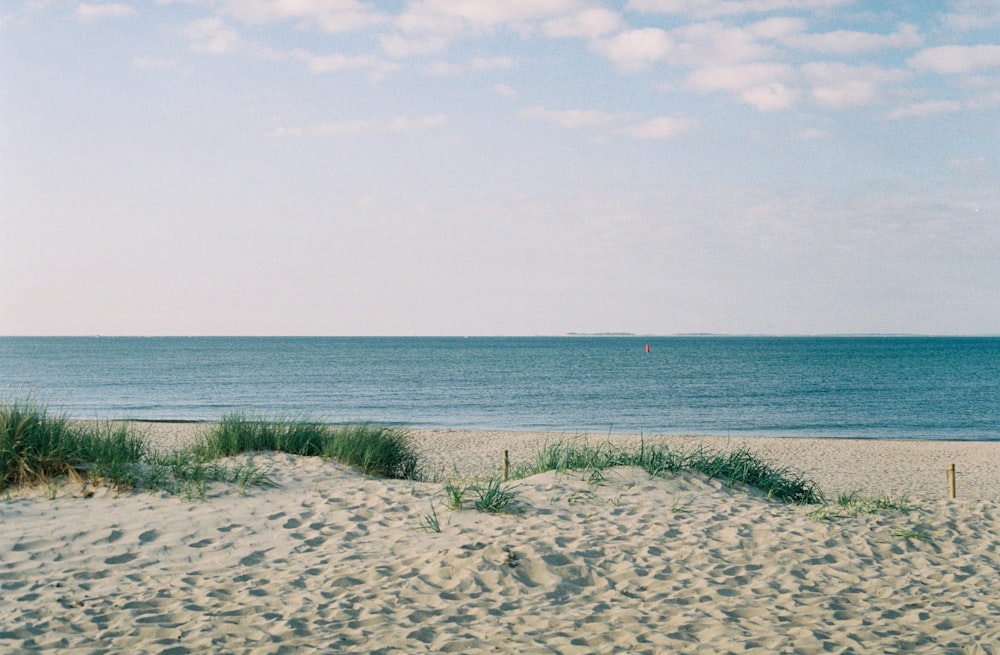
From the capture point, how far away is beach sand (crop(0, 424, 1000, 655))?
5746mm

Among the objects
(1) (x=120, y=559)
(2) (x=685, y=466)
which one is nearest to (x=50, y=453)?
(1) (x=120, y=559)

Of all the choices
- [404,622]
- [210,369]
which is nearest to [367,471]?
[404,622]

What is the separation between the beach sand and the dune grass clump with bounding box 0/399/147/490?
51 centimetres

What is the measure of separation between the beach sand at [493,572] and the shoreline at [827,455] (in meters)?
6.90

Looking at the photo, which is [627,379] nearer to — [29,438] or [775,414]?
[775,414]

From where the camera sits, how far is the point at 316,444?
480 inches

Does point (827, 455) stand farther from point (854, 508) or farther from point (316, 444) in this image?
point (316, 444)

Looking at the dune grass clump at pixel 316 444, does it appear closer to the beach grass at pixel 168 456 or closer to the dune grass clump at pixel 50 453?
the beach grass at pixel 168 456

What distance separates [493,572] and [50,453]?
5.70m

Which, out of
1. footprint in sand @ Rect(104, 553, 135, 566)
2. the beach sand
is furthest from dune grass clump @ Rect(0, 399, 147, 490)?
footprint in sand @ Rect(104, 553, 135, 566)

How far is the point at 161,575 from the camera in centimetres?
675

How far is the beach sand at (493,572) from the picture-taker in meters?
5.75

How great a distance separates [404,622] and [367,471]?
5625 millimetres

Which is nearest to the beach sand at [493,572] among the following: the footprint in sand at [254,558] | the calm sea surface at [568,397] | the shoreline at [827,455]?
the footprint in sand at [254,558]
